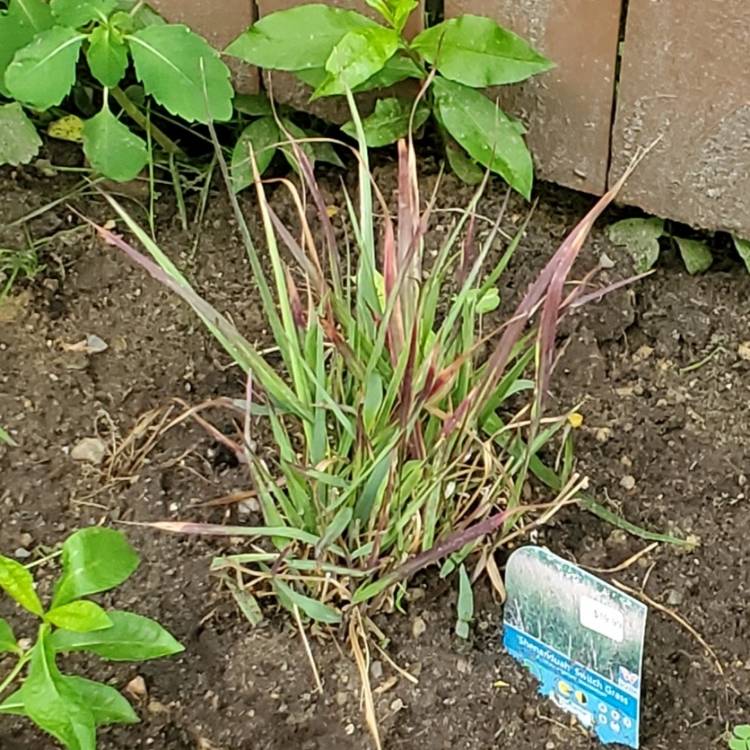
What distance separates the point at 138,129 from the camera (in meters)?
1.76

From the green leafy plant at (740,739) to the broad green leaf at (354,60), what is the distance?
30.1 inches

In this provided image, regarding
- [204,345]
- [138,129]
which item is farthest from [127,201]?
[204,345]

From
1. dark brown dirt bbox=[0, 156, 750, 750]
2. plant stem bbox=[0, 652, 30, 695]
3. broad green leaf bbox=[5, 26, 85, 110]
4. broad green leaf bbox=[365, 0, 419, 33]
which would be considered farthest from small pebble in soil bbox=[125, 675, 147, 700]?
broad green leaf bbox=[365, 0, 419, 33]

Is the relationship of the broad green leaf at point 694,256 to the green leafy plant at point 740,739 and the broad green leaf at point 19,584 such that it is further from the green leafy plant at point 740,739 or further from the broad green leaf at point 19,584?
the broad green leaf at point 19,584

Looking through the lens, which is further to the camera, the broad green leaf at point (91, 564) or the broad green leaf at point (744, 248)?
the broad green leaf at point (744, 248)

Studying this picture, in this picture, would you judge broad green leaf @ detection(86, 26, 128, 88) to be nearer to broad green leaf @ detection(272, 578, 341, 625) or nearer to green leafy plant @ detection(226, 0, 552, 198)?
green leafy plant @ detection(226, 0, 552, 198)

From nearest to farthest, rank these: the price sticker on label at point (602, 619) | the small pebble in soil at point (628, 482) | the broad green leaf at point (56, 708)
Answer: the broad green leaf at point (56, 708) → the price sticker on label at point (602, 619) → the small pebble in soil at point (628, 482)

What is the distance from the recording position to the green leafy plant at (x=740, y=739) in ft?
4.02

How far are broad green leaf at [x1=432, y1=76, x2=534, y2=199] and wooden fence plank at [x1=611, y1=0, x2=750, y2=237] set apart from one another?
5.0 inches

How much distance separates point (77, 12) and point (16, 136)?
7.6 inches

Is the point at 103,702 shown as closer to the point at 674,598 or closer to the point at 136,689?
the point at 136,689

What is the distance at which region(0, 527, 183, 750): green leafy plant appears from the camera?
1.08 meters

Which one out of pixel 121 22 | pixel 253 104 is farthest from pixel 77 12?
pixel 253 104

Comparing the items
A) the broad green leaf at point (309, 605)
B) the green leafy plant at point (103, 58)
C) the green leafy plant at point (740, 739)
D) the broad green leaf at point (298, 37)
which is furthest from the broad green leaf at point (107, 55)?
the green leafy plant at point (740, 739)
